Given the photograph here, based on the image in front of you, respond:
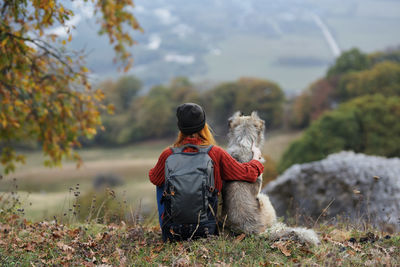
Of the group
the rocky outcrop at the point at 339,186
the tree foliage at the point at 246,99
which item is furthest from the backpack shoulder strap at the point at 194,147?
the tree foliage at the point at 246,99

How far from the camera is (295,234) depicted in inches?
199

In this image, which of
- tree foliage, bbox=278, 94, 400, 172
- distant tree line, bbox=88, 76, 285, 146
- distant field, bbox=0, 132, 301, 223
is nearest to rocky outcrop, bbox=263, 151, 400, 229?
tree foliage, bbox=278, 94, 400, 172

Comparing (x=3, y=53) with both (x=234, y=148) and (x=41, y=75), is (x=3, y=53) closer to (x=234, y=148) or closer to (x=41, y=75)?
(x=41, y=75)

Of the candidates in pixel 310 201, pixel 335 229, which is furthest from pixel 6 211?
pixel 310 201

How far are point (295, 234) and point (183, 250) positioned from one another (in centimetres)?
145

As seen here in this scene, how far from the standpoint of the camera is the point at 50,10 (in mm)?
7023

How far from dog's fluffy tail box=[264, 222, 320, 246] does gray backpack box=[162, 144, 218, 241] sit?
87 cm

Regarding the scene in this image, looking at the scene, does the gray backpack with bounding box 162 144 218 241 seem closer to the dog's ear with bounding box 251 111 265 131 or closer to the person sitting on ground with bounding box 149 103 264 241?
the person sitting on ground with bounding box 149 103 264 241

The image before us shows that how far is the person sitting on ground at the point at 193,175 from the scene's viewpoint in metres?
4.74

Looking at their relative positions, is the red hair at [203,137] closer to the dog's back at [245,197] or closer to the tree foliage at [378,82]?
the dog's back at [245,197]

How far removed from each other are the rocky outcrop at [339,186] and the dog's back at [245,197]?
5226 mm

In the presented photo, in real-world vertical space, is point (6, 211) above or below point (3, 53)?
below

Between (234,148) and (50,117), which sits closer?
(234,148)

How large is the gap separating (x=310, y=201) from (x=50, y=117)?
27.8ft
